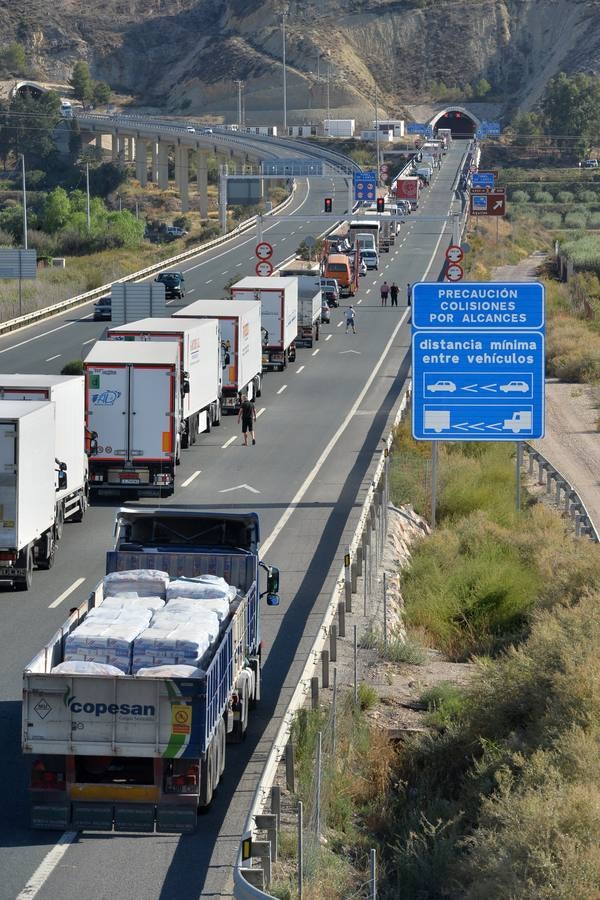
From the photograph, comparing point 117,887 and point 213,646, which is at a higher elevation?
point 213,646

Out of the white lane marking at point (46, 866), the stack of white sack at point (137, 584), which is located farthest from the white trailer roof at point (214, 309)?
the white lane marking at point (46, 866)

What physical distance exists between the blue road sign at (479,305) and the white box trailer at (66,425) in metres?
6.04

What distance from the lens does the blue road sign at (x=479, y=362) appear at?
26438 mm

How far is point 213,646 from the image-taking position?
45.9 ft

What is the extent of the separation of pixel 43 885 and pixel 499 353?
1636cm

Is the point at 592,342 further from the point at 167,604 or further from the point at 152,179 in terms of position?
the point at 152,179

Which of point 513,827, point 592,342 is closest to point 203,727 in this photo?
point 513,827

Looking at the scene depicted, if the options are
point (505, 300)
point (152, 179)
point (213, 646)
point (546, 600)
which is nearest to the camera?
point (213, 646)

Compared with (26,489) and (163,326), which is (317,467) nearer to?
(163,326)

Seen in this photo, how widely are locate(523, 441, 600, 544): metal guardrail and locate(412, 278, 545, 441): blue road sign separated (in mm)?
2090

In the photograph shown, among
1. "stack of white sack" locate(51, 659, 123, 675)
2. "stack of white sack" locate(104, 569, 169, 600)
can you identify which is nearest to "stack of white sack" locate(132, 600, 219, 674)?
"stack of white sack" locate(51, 659, 123, 675)

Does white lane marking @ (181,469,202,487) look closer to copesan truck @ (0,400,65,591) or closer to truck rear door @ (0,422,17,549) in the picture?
copesan truck @ (0,400,65,591)

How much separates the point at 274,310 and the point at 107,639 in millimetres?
34718

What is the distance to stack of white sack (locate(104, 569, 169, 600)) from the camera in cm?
1550
